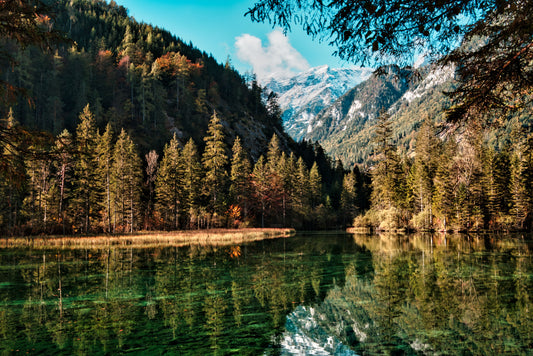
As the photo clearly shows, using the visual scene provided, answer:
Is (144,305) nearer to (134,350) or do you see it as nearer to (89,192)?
(134,350)

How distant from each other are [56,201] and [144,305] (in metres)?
42.3

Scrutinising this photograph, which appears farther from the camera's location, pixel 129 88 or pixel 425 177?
pixel 129 88

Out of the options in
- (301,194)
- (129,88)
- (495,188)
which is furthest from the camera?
(129,88)

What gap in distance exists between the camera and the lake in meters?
7.23

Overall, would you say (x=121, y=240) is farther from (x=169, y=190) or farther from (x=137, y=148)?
(x=137, y=148)

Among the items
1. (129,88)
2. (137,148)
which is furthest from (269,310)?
(129,88)

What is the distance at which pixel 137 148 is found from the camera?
63469mm

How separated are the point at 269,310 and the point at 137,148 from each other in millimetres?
59755

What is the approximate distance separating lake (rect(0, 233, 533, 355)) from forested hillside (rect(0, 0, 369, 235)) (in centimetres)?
403

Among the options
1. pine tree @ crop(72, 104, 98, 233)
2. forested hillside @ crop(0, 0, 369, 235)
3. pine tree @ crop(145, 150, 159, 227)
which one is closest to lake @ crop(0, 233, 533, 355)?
forested hillside @ crop(0, 0, 369, 235)

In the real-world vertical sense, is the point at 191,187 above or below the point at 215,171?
below

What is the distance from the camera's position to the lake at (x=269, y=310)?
285 inches

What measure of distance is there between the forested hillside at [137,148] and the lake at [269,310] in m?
4.03

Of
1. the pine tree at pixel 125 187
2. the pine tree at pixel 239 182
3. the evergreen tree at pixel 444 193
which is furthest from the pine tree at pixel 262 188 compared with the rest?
the evergreen tree at pixel 444 193
